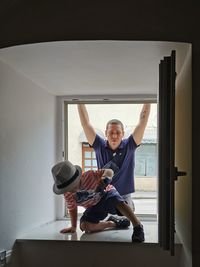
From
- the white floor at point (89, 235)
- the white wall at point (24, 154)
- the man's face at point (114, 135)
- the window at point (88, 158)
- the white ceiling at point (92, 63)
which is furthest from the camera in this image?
the window at point (88, 158)

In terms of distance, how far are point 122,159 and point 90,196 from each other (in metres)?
0.53

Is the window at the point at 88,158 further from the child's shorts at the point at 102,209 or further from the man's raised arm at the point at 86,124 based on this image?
the child's shorts at the point at 102,209

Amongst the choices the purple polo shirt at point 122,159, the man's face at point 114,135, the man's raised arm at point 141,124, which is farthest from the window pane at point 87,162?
the man's raised arm at point 141,124

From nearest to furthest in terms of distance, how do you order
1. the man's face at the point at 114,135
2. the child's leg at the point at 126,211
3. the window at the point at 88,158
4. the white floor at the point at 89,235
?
the white floor at the point at 89,235
the child's leg at the point at 126,211
the man's face at the point at 114,135
the window at the point at 88,158

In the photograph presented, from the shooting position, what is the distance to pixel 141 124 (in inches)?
112

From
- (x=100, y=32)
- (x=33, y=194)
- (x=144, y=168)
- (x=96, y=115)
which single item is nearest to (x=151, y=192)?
(x=144, y=168)

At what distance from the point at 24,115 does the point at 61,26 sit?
0.74 metres

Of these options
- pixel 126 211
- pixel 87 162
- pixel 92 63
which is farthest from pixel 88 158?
pixel 92 63

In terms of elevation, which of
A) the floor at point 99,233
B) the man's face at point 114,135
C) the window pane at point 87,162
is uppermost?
the man's face at point 114,135

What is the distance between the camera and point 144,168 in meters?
2.91

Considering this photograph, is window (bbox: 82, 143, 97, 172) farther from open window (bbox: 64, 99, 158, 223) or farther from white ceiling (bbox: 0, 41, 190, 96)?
white ceiling (bbox: 0, 41, 190, 96)

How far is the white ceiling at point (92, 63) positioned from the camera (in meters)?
1.79

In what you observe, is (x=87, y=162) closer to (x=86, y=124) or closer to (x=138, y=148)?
(x=86, y=124)
